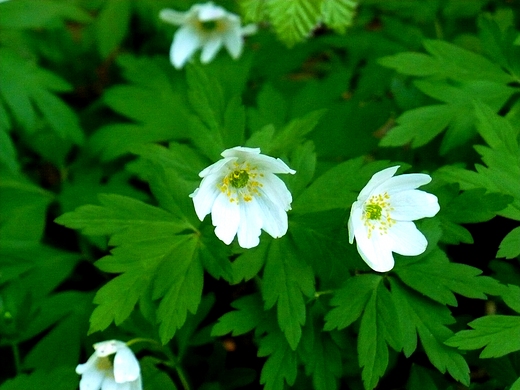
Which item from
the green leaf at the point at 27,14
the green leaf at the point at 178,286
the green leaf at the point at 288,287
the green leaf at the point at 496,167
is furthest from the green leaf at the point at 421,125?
the green leaf at the point at 27,14

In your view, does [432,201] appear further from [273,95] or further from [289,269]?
[273,95]

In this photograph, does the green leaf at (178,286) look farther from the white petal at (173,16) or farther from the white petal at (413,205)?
the white petal at (173,16)

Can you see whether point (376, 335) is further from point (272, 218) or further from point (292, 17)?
point (292, 17)

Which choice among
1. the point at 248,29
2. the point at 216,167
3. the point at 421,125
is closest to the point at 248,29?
the point at 248,29

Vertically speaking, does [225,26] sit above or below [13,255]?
above

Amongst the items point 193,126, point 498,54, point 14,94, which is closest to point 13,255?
point 14,94

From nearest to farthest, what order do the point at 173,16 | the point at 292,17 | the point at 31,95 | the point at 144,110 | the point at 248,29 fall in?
the point at 292,17 → the point at 31,95 → the point at 144,110 → the point at 173,16 → the point at 248,29
